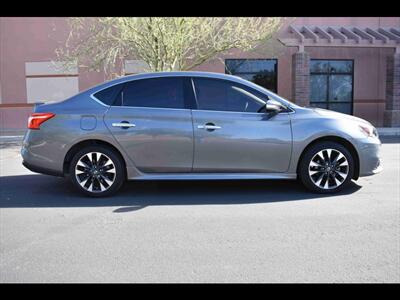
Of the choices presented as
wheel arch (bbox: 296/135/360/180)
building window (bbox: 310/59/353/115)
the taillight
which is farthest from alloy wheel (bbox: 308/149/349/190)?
building window (bbox: 310/59/353/115)

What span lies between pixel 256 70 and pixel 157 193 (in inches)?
517

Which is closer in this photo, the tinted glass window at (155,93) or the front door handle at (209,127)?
the front door handle at (209,127)

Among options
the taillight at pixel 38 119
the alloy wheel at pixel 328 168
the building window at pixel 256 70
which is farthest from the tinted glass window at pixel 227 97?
the building window at pixel 256 70

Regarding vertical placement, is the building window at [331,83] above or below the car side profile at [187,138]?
above

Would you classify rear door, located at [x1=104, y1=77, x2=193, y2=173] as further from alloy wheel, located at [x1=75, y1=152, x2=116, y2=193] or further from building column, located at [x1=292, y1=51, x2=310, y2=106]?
building column, located at [x1=292, y1=51, x2=310, y2=106]

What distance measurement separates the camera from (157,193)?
6168mm

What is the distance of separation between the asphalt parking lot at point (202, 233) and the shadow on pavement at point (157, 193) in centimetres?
1

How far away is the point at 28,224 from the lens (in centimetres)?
479

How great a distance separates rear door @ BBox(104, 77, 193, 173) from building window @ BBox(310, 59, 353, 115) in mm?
13978

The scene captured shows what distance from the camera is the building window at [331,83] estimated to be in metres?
18.8

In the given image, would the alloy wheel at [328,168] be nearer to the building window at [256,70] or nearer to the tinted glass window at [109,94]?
the tinted glass window at [109,94]
